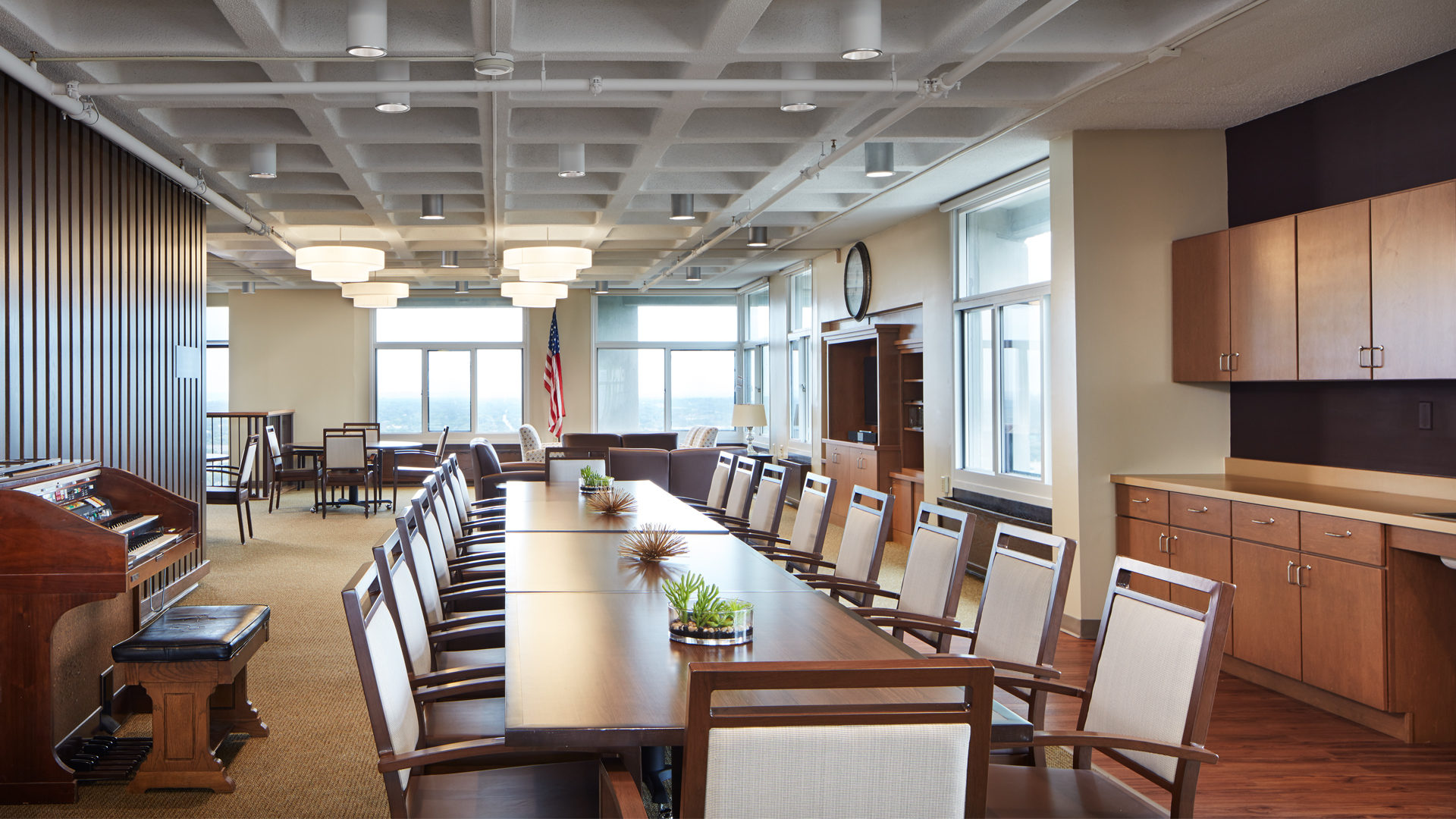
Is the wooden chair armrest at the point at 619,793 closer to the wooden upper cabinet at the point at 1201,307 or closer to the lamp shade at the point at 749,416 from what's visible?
the wooden upper cabinet at the point at 1201,307

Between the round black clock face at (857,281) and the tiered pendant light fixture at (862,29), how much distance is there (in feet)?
19.0

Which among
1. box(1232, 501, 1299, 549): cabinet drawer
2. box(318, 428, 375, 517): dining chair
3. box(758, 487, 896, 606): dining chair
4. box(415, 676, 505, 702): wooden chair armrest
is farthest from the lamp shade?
box(415, 676, 505, 702): wooden chair armrest

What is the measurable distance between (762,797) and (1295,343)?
4.47 metres

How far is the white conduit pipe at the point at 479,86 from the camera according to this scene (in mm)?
4367

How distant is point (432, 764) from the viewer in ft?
7.12

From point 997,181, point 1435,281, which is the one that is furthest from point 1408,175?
point 997,181

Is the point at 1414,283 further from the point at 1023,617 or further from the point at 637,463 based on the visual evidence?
the point at 637,463

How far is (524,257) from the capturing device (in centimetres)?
782

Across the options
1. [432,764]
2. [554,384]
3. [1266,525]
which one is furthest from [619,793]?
[554,384]

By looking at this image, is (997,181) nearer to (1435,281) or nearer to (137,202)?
(1435,281)

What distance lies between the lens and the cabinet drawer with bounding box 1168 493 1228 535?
4.94 meters

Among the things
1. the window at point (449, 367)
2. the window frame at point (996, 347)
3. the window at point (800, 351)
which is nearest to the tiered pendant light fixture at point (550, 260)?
the window frame at point (996, 347)

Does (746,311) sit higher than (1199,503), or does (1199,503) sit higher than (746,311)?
(746,311)

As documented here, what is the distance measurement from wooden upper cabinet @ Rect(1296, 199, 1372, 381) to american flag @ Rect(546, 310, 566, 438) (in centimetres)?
1082
